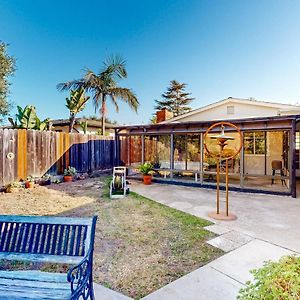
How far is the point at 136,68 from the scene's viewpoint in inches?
712

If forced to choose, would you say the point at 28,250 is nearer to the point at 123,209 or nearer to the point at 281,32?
the point at 123,209

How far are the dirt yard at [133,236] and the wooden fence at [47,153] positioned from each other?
1.25 m

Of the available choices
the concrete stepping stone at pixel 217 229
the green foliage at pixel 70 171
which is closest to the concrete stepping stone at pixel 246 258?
the concrete stepping stone at pixel 217 229

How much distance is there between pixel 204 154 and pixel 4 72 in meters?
10.7

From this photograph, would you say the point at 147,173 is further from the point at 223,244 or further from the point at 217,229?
the point at 223,244

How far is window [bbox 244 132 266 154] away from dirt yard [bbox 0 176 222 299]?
246 inches

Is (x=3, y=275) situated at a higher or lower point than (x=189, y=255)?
higher

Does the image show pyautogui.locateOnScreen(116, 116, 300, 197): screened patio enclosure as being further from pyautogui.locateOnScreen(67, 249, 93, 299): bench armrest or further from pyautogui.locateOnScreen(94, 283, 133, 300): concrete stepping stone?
pyautogui.locateOnScreen(67, 249, 93, 299): bench armrest

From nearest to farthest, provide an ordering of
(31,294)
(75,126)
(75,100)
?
(31,294), (75,100), (75,126)

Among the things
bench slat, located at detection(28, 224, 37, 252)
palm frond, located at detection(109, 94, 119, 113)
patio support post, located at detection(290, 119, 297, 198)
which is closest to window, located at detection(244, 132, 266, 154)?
patio support post, located at detection(290, 119, 297, 198)

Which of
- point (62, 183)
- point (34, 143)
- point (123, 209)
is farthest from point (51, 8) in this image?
point (123, 209)

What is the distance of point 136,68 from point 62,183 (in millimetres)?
11145

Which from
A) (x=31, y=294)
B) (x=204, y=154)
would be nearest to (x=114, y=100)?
(x=204, y=154)

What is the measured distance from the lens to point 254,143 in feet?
36.9
